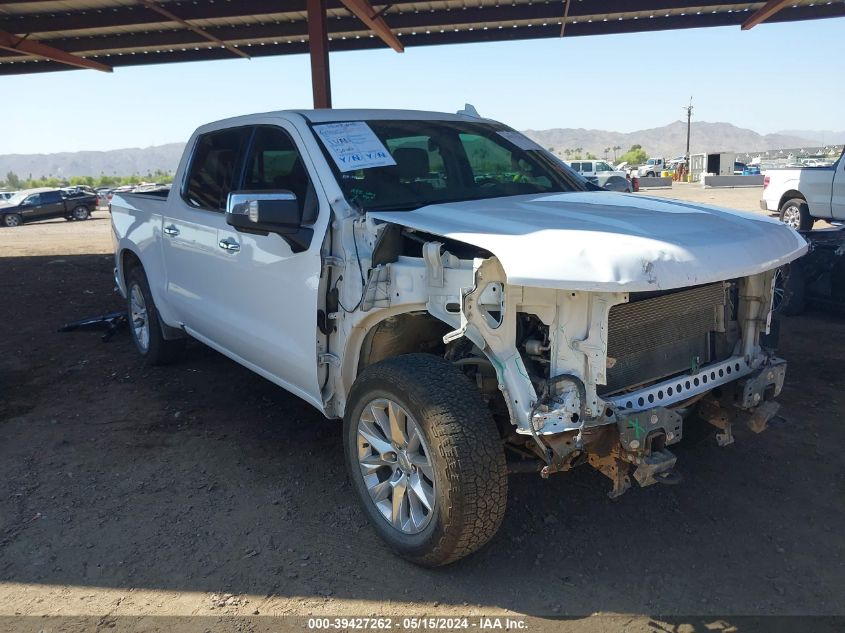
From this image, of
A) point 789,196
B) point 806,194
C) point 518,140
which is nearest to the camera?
point 518,140

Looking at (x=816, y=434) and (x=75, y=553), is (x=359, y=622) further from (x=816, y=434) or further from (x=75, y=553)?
(x=816, y=434)

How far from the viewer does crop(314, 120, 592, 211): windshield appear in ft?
11.6

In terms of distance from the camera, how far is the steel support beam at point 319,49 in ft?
36.8

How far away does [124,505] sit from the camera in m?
3.67

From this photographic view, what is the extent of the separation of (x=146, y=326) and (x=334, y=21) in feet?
30.9

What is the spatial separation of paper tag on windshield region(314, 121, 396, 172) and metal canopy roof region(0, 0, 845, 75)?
26.2 feet

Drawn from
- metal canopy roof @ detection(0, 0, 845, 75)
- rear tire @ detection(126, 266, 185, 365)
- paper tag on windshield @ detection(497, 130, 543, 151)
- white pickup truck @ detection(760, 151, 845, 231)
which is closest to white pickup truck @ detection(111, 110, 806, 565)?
paper tag on windshield @ detection(497, 130, 543, 151)

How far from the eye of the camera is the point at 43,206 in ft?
95.5

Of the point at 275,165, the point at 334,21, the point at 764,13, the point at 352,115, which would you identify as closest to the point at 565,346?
the point at 352,115

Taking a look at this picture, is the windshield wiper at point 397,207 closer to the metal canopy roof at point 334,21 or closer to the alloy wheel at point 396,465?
the alloy wheel at point 396,465

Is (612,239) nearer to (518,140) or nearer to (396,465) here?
(396,465)

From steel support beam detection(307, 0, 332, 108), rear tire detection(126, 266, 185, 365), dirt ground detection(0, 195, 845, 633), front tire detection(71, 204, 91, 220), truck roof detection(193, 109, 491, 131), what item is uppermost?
steel support beam detection(307, 0, 332, 108)

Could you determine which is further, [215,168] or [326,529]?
[215,168]

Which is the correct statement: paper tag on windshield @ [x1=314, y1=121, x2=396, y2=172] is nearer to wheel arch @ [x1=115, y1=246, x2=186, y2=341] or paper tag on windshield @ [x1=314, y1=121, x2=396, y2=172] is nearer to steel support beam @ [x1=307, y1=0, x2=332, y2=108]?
wheel arch @ [x1=115, y1=246, x2=186, y2=341]
